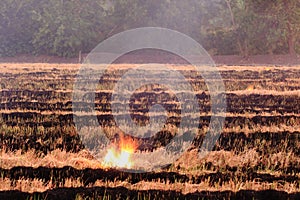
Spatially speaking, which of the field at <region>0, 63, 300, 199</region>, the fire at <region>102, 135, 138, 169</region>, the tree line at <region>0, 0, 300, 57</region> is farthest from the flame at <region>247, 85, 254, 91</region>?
the tree line at <region>0, 0, 300, 57</region>

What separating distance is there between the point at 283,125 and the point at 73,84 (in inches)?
397

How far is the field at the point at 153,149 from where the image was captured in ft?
20.4

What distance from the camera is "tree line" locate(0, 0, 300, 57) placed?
4072cm

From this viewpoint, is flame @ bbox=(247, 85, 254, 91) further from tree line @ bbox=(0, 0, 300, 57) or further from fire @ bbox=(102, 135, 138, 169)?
tree line @ bbox=(0, 0, 300, 57)

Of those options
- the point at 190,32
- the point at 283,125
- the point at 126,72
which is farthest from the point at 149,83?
the point at 190,32

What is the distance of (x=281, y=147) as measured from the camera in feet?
29.1

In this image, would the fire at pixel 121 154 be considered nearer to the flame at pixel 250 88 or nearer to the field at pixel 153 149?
the field at pixel 153 149

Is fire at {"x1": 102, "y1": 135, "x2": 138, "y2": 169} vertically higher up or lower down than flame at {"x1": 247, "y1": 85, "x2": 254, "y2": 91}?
lower down

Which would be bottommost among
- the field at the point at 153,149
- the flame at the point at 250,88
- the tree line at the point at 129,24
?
the field at the point at 153,149

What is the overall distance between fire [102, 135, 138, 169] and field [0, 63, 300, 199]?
0.16 meters

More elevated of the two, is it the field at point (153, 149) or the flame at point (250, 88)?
the flame at point (250, 88)

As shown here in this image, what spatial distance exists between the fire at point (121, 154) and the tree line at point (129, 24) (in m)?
31.3

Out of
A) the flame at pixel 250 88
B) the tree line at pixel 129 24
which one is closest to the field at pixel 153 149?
the flame at pixel 250 88

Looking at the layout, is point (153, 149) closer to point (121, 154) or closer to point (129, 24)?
point (121, 154)
